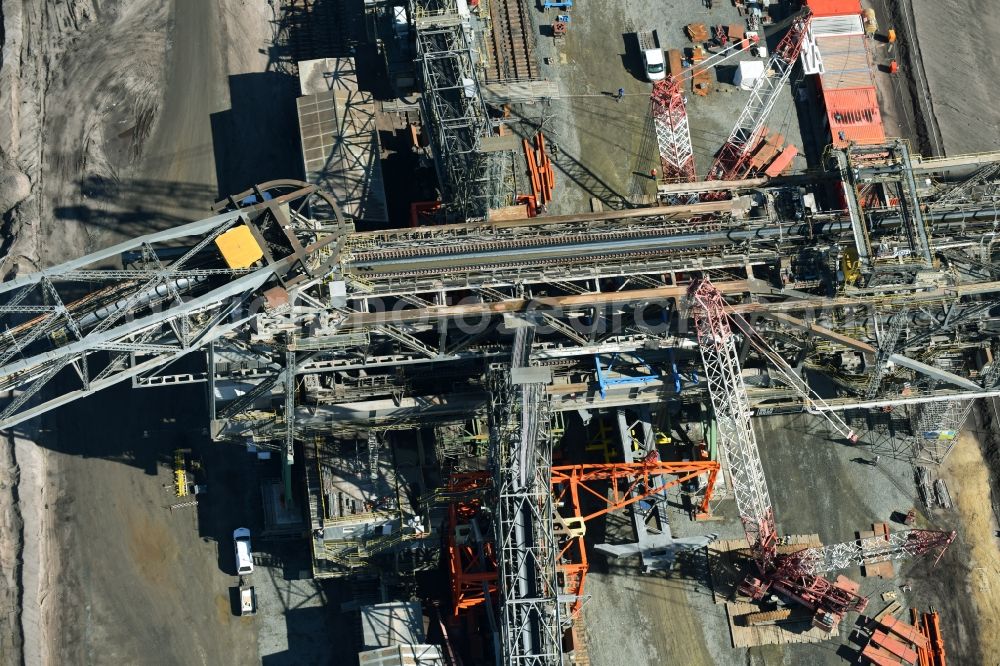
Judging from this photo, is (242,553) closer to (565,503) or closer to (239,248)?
(239,248)

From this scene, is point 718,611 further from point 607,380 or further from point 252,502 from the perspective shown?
point 252,502

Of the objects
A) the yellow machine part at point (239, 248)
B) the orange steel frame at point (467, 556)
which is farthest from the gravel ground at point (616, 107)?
the yellow machine part at point (239, 248)

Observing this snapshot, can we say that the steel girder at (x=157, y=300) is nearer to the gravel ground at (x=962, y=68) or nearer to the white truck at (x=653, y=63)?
the white truck at (x=653, y=63)

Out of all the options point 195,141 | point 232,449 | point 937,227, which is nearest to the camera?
point 937,227

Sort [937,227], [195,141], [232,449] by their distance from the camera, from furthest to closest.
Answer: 1. [195,141]
2. [232,449]
3. [937,227]

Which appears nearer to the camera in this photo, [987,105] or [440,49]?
[440,49]

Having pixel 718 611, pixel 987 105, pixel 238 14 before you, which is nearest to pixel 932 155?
pixel 987 105
